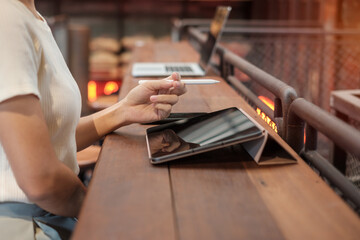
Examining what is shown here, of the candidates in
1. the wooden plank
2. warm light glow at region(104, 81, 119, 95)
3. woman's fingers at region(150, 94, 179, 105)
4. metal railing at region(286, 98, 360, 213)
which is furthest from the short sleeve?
warm light glow at region(104, 81, 119, 95)

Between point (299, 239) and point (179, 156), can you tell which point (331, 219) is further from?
point (179, 156)

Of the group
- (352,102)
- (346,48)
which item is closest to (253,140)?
(352,102)

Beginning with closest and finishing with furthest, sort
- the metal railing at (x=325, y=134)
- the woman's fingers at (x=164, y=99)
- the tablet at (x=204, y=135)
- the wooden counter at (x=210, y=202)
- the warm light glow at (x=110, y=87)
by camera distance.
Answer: the wooden counter at (x=210, y=202) < the metal railing at (x=325, y=134) < the tablet at (x=204, y=135) < the woman's fingers at (x=164, y=99) < the warm light glow at (x=110, y=87)

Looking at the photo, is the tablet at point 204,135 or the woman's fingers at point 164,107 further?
the woman's fingers at point 164,107

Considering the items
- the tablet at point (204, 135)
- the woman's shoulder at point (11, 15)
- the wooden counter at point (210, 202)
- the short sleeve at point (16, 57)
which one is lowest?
the wooden counter at point (210, 202)

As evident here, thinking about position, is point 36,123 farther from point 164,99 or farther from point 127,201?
point 164,99

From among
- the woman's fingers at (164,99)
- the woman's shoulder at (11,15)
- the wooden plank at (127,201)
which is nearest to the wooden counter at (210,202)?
the wooden plank at (127,201)

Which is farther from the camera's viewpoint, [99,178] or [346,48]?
[346,48]

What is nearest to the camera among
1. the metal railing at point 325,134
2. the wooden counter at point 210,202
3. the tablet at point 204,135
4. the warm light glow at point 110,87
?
the wooden counter at point 210,202

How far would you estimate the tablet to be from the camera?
0.84 m

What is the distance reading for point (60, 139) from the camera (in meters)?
0.94

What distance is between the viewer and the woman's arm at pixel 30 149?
0.74 metres

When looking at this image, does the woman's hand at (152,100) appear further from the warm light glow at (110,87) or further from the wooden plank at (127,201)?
→ the warm light glow at (110,87)

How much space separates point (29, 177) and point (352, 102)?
1.51m
